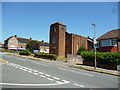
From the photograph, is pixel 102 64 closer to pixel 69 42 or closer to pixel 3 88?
pixel 3 88

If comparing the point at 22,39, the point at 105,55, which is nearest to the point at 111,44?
the point at 105,55

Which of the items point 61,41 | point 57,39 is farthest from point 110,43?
point 57,39

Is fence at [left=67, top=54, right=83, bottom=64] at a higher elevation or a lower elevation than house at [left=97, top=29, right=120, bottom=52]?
lower

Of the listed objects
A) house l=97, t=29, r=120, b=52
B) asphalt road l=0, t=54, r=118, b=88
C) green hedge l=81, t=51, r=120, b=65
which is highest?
house l=97, t=29, r=120, b=52

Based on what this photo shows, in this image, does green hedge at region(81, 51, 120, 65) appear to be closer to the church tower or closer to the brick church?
the church tower

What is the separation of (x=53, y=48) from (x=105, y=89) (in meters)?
35.1

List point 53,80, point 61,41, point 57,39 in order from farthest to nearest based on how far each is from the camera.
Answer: point 61,41, point 57,39, point 53,80

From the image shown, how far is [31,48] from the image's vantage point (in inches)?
2571

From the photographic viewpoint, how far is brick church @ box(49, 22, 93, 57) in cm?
4188

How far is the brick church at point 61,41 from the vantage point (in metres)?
41.9

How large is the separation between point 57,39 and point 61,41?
153cm

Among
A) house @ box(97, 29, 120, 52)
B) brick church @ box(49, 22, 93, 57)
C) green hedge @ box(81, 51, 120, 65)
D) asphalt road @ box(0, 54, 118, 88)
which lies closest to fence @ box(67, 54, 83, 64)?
green hedge @ box(81, 51, 120, 65)

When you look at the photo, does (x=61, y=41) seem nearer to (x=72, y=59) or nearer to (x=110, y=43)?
(x=72, y=59)

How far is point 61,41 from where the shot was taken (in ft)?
139
